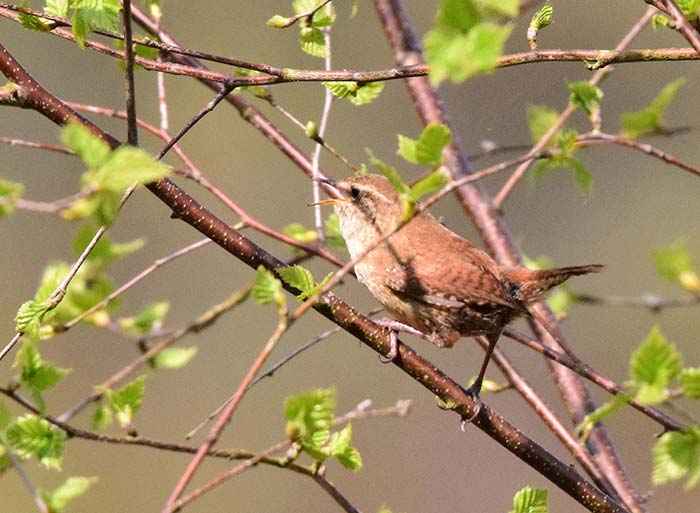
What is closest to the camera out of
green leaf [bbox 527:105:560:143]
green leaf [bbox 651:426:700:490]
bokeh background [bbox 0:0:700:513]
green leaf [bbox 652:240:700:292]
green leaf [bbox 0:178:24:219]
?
green leaf [bbox 0:178:24:219]

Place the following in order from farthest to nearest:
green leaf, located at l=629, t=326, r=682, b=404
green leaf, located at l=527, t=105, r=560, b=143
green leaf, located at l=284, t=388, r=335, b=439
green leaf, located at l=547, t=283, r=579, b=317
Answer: green leaf, located at l=547, t=283, r=579, b=317 → green leaf, located at l=527, t=105, r=560, b=143 → green leaf, located at l=284, t=388, r=335, b=439 → green leaf, located at l=629, t=326, r=682, b=404

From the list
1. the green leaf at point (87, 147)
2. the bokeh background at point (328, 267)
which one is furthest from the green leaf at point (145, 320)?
the bokeh background at point (328, 267)

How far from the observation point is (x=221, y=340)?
27.6ft

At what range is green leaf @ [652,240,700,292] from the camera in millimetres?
2900

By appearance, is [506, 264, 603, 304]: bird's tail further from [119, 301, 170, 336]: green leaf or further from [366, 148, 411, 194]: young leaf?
[366, 148, 411, 194]: young leaf

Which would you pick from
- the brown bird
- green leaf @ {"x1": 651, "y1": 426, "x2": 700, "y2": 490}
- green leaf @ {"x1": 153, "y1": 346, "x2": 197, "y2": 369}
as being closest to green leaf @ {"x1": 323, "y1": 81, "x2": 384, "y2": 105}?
the brown bird

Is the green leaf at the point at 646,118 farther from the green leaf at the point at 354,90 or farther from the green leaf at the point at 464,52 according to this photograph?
the green leaf at the point at 464,52

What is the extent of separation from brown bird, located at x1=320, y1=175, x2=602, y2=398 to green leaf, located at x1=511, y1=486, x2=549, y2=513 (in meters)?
0.86

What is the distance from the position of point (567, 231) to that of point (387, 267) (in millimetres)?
6414

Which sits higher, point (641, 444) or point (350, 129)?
point (350, 129)

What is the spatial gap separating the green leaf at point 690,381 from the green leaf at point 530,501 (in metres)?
0.37

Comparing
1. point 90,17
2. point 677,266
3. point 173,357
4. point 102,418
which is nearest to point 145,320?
point 173,357

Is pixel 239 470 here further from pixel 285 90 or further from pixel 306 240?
pixel 285 90

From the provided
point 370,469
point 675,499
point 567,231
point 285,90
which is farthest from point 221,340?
point 675,499
